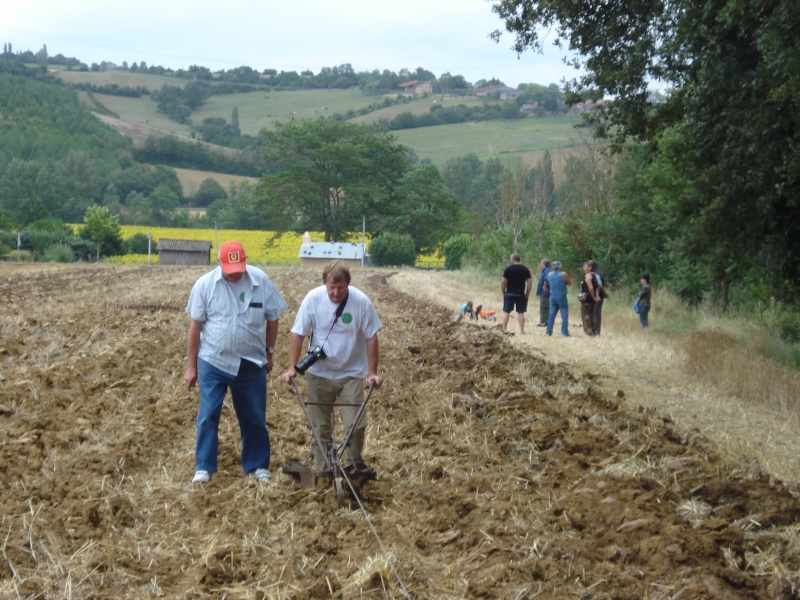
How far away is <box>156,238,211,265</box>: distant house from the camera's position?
6750 cm

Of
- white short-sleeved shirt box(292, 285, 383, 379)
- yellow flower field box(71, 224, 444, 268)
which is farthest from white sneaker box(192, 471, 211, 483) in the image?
yellow flower field box(71, 224, 444, 268)

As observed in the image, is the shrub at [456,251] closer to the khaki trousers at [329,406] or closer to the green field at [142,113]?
the khaki trousers at [329,406]

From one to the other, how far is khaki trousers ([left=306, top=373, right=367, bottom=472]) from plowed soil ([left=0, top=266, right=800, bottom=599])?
1.09ft

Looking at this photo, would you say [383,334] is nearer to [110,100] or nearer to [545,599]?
[545,599]

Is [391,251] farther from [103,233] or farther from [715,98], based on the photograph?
[715,98]

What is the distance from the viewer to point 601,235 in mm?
33844

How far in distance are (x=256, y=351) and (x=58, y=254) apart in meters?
59.8

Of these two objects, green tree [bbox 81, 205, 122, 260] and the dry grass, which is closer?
the dry grass

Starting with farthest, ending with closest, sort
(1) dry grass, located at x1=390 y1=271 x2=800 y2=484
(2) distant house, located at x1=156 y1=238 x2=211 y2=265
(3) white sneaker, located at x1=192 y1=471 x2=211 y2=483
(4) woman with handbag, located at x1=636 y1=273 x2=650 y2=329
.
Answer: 1. (2) distant house, located at x1=156 y1=238 x2=211 y2=265
2. (4) woman with handbag, located at x1=636 y1=273 x2=650 y2=329
3. (1) dry grass, located at x1=390 y1=271 x2=800 y2=484
4. (3) white sneaker, located at x1=192 y1=471 x2=211 y2=483

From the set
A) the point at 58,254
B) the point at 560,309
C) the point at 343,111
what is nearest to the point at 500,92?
the point at 343,111

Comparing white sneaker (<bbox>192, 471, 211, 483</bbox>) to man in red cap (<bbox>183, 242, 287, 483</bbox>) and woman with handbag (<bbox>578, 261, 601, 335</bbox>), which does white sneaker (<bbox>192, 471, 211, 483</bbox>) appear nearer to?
man in red cap (<bbox>183, 242, 287, 483</bbox>)

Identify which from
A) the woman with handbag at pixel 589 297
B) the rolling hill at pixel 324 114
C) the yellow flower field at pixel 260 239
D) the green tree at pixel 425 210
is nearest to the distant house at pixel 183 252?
the yellow flower field at pixel 260 239

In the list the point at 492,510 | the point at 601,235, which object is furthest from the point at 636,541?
the point at 601,235

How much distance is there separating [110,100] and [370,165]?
99.6 m
